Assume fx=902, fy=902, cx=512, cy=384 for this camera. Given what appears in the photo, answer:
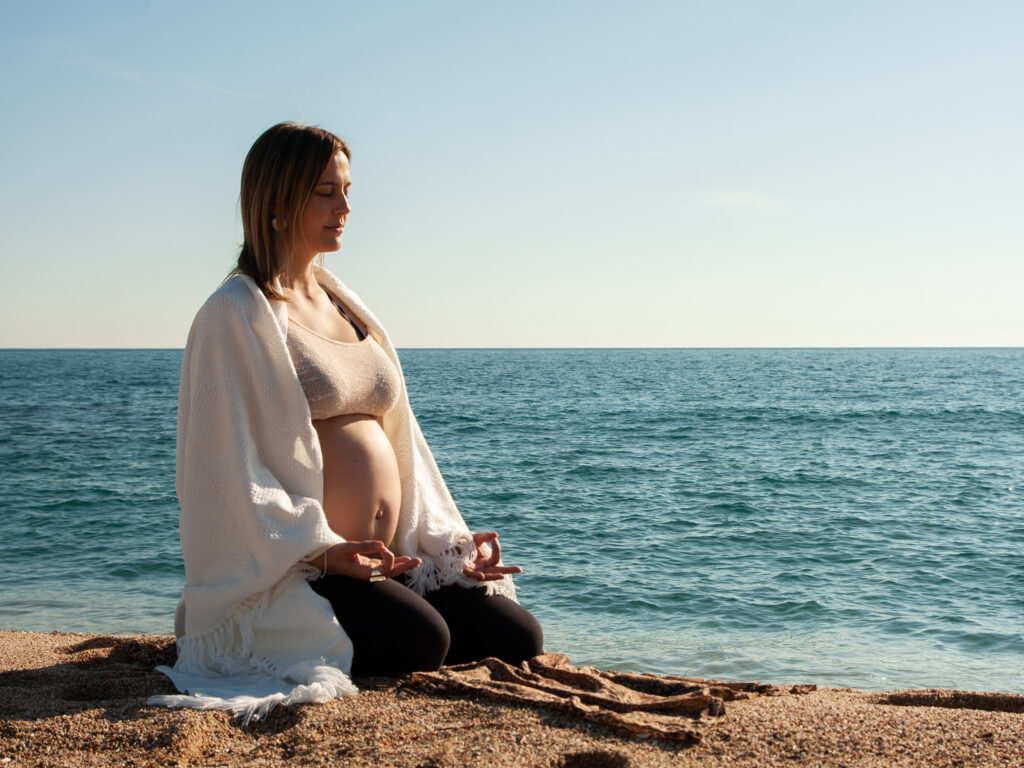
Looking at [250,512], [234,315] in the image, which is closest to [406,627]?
[250,512]

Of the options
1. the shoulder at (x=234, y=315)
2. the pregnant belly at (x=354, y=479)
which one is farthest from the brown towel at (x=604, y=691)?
the shoulder at (x=234, y=315)

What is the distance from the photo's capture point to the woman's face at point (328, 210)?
10.7 ft

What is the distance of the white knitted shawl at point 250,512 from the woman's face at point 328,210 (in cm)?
31

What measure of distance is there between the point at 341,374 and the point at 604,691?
1472mm

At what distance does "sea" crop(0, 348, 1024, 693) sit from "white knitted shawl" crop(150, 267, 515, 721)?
3225 mm

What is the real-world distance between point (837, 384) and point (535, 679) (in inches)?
1882

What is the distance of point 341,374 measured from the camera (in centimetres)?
333

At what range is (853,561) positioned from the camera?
9.04 meters

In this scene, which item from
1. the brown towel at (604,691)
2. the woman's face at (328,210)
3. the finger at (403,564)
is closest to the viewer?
the brown towel at (604,691)

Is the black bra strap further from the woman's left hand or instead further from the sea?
the sea

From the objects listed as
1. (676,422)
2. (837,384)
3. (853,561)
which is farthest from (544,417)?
(837,384)

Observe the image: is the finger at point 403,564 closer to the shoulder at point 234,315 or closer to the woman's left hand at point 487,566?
the woman's left hand at point 487,566

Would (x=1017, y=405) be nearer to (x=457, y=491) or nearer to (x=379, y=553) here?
(x=457, y=491)

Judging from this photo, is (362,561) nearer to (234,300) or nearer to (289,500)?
(289,500)
